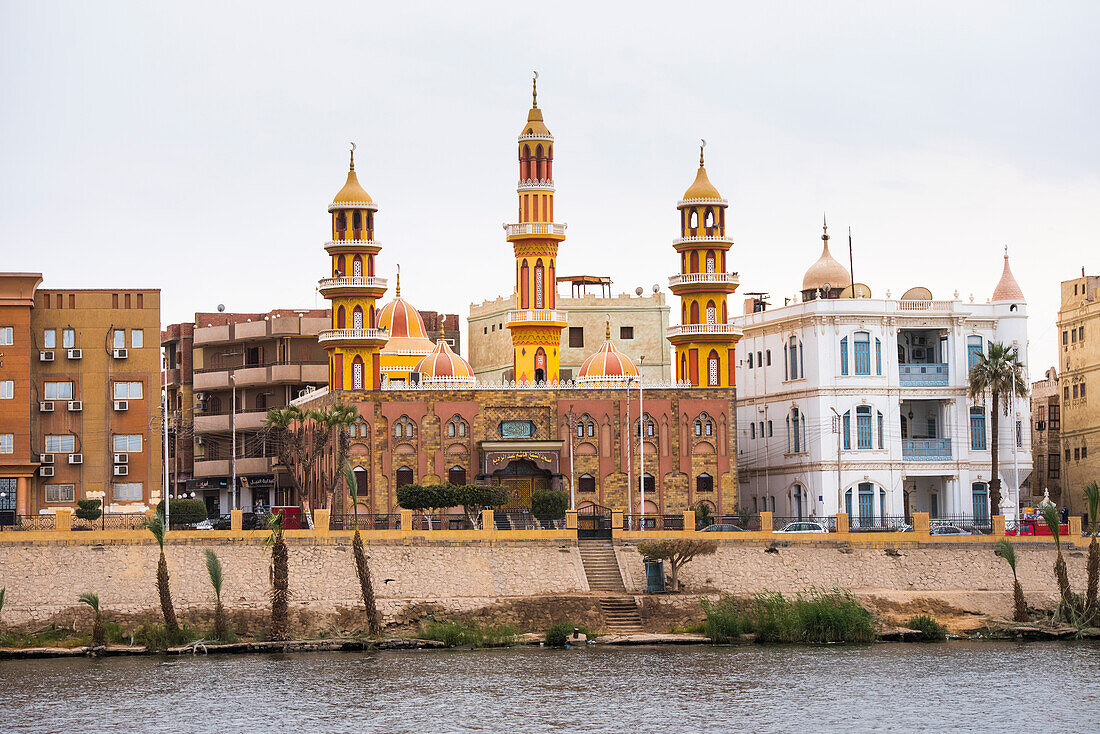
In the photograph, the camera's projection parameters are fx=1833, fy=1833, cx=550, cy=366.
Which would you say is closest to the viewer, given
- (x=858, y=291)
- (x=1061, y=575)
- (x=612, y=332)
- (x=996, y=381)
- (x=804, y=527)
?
(x=1061, y=575)

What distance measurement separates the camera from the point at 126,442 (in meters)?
92.5

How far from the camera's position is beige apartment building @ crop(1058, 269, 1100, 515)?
11112cm

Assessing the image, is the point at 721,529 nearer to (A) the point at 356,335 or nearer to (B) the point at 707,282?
(B) the point at 707,282

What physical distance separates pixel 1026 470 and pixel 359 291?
1439 inches

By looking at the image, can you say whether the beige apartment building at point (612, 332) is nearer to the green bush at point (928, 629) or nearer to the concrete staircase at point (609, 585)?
the concrete staircase at point (609, 585)

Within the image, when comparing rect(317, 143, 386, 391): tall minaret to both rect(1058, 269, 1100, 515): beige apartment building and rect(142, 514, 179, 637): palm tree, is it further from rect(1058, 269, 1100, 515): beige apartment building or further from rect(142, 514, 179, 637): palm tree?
rect(1058, 269, 1100, 515): beige apartment building

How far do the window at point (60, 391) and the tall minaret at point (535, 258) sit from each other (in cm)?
2280

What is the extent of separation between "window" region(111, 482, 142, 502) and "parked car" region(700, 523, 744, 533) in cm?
2899

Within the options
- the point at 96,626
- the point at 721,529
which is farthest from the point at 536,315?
the point at 96,626

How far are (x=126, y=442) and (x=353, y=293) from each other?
13.7 m

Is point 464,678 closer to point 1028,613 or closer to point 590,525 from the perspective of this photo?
point 590,525

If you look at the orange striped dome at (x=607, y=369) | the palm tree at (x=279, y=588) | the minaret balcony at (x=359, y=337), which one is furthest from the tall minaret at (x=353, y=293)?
the palm tree at (x=279, y=588)

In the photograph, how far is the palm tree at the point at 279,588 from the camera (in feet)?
230

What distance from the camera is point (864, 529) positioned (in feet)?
275
